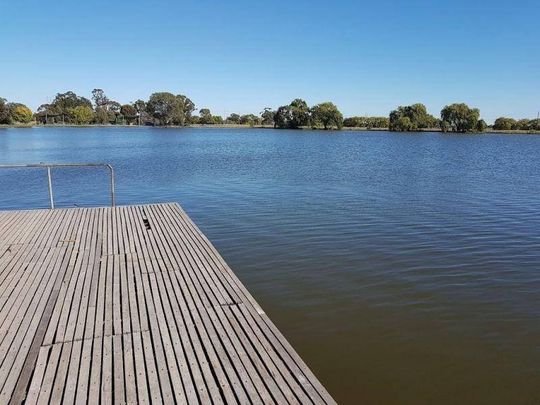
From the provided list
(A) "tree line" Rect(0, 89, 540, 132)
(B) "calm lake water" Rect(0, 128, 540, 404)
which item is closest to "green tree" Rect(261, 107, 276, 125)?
(A) "tree line" Rect(0, 89, 540, 132)

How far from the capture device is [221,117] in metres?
164

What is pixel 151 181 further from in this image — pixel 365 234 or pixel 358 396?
pixel 358 396

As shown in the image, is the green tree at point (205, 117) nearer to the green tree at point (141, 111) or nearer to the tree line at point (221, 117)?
the tree line at point (221, 117)

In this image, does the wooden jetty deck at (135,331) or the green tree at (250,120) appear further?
the green tree at (250,120)

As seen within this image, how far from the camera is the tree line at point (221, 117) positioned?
113 m

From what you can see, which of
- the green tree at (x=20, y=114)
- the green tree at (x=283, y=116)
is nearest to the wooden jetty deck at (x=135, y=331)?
the green tree at (x=283, y=116)

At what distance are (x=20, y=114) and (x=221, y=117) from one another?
A: 240 feet

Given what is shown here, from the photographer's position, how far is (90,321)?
4312 mm

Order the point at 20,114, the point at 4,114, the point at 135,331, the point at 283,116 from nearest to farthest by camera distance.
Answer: the point at 135,331 → the point at 4,114 → the point at 20,114 → the point at 283,116

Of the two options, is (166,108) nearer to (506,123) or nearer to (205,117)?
(205,117)

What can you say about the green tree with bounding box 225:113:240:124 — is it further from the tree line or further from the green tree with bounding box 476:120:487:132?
the green tree with bounding box 476:120:487:132

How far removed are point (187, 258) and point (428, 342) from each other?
3.92 meters

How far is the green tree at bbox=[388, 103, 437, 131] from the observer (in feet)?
388

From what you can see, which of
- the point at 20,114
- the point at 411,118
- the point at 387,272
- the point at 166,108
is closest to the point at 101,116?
the point at 166,108
